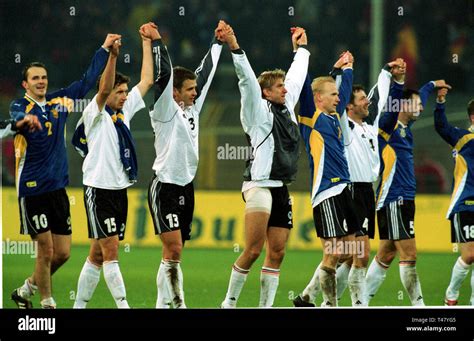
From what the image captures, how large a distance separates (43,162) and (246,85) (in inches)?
71.5

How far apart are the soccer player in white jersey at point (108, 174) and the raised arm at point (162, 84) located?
0.14 metres

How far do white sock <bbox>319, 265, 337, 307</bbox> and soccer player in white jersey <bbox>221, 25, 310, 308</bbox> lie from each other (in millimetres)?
365

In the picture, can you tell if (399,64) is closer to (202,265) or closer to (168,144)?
(168,144)

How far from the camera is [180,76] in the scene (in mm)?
8859

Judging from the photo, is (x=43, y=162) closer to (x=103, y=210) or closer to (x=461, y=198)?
(x=103, y=210)

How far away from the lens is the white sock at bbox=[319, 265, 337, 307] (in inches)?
339

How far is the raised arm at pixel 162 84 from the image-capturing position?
27.8 feet

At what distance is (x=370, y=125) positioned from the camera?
9.91m

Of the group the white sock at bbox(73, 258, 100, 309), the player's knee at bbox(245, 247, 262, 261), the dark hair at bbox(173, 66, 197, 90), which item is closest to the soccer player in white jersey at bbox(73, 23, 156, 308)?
the white sock at bbox(73, 258, 100, 309)

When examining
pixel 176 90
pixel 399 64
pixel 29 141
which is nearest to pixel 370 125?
pixel 399 64

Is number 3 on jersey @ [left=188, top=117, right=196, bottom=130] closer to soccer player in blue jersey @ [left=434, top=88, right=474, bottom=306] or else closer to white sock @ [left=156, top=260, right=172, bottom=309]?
white sock @ [left=156, top=260, right=172, bottom=309]

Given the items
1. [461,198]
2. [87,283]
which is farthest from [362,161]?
[87,283]

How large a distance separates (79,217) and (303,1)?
14.9 feet
